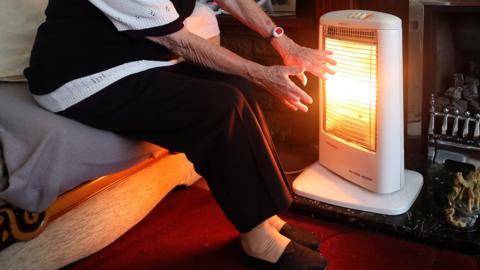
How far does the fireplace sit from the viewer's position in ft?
5.07

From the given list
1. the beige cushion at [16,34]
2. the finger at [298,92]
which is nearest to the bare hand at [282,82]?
the finger at [298,92]

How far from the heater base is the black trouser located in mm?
322

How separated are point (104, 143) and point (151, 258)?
0.36 m

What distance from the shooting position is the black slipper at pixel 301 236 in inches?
51.5

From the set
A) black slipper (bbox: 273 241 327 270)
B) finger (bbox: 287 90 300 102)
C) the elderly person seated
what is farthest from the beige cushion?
black slipper (bbox: 273 241 327 270)

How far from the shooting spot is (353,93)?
1.34 metres

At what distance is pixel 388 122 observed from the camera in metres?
1.29

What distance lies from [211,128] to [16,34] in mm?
719

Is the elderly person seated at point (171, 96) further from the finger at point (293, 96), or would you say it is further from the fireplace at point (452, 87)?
the fireplace at point (452, 87)

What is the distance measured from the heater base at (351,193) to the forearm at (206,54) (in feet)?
1.45

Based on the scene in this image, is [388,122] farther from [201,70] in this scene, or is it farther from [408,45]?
[201,70]

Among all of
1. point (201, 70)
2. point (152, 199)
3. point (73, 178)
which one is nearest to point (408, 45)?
point (201, 70)

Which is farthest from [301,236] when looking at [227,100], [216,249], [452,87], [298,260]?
[452,87]

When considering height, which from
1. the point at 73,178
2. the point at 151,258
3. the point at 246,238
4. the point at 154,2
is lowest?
the point at 151,258
